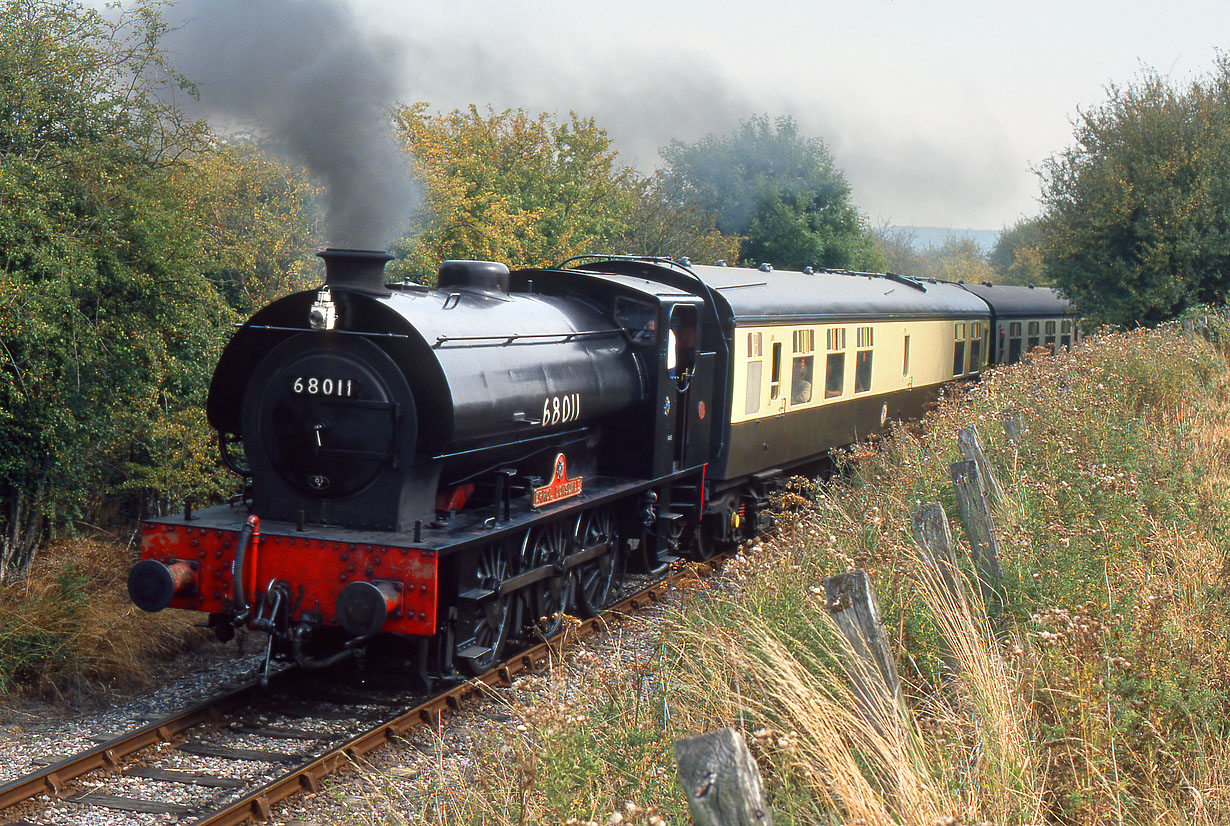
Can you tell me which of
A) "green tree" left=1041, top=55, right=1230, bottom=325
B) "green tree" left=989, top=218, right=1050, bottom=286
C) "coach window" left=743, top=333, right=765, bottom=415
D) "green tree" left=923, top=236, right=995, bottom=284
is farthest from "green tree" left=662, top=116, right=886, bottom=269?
"coach window" left=743, top=333, right=765, bottom=415

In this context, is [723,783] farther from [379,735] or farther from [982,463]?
[982,463]

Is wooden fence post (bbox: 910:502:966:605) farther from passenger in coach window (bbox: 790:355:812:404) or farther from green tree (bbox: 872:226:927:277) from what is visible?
green tree (bbox: 872:226:927:277)

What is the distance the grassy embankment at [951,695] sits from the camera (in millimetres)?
3598

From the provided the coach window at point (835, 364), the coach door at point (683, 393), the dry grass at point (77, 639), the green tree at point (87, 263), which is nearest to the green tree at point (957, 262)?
the coach window at point (835, 364)

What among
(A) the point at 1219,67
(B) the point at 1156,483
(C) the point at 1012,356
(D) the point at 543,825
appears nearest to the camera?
(D) the point at 543,825

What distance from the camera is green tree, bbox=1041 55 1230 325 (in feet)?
62.0

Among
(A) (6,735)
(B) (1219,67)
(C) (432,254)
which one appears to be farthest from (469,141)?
(A) (6,735)

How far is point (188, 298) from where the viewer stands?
986cm

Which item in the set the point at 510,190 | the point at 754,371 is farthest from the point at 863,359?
the point at 510,190

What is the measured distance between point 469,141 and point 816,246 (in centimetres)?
1651

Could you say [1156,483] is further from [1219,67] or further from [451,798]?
[1219,67]

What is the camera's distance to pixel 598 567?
8852 millimetres

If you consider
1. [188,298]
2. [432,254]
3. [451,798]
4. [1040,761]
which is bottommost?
[451,798]

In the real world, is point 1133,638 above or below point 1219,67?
below
